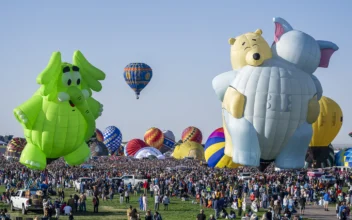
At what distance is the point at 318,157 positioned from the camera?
42938 mm

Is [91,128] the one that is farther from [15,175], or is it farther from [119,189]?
[15,175]

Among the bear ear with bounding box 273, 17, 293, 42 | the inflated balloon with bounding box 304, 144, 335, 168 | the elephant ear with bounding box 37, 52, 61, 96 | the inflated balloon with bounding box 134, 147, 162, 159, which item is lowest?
the inflated balloon with bounding box 304, 144, 335, 168

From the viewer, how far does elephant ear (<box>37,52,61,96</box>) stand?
94.2 ft

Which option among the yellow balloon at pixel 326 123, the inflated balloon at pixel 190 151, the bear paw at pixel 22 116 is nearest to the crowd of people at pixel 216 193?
the bear paw at pixel 22 116

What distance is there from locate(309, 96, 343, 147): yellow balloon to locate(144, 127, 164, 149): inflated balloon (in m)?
41.4

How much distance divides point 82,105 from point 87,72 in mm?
1512

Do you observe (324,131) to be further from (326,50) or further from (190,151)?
(190,151)

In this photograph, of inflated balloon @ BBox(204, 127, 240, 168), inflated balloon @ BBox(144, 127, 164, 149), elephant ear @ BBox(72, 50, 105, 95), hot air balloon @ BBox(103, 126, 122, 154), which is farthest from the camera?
hot air balloon @ BBox(103, 126, 122, 154)

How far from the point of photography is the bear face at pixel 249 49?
107ft

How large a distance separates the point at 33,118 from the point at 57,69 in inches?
96.1

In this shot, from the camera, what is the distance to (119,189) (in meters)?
28.6

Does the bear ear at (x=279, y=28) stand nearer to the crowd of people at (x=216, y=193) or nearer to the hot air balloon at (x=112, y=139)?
the crowd of people at (x=216, y=193)

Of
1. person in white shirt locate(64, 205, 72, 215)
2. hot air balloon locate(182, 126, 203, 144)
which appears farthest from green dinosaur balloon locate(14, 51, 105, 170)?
hot air balloon locate(182, 126, 203, 144)

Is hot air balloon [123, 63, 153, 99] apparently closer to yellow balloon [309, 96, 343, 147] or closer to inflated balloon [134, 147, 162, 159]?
inflated balloon [134, 147, 162, 159]
